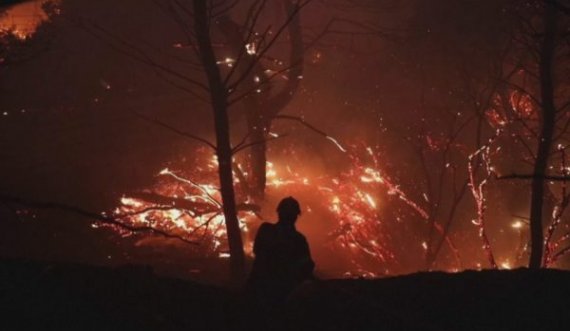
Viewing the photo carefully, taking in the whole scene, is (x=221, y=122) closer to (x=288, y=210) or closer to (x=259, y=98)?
(x=288, y=210)

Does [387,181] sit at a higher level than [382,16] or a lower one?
lower

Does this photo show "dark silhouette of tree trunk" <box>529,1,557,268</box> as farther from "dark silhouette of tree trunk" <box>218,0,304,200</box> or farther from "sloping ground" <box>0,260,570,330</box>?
"dark silhouette of tree trunk" <box>218,0,304,200</box>

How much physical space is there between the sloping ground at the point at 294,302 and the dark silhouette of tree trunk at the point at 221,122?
1.97 meters

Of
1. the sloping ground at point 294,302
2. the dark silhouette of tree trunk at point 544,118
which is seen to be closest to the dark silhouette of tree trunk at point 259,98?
the dark silhouette of tree trunk at point 544,118

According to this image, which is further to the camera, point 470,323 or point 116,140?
point 116,140

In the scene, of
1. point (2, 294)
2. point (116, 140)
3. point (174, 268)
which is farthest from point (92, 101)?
point (2, 294)

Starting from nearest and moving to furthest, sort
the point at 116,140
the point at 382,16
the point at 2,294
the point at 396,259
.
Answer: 1. the point at 2,294
2. the point at 396,259
3. the point at 116,140
4. the point at 382,16

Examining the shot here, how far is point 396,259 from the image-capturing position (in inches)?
478

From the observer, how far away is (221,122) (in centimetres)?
646

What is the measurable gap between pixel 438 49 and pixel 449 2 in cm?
139

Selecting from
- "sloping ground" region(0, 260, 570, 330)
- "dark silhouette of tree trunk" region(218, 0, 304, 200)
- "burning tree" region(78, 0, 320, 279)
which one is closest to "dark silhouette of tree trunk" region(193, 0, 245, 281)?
"burning tree" region(78, 0, 320, 279)

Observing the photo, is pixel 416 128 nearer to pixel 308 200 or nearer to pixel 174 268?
pixel 308 200

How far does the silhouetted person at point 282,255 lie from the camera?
4853 mm

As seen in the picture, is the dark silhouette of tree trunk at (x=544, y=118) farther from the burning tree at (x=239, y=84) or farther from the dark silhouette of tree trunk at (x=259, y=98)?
the dark silhouette of tree trunk at (x=259, y=98)
